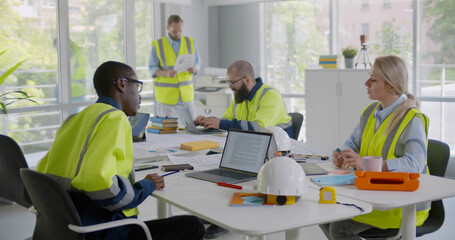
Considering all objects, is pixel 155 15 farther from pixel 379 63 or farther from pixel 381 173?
pixel 381 173

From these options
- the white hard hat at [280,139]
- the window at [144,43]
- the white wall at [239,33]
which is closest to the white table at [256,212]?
the white hard hat at [280,139]

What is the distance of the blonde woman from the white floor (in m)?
1.02

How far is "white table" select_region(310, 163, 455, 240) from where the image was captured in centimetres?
219

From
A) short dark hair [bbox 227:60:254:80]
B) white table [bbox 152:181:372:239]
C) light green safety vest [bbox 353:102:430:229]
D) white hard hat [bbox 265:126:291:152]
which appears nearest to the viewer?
white table [bbox 152:181:372:239]

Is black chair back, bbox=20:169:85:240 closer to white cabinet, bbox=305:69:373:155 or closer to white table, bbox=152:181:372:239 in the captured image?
white table, bbox=152:181:372:239

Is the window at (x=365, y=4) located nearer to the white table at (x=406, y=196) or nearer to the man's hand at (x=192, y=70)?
the man's hand at (x=192, y=70)

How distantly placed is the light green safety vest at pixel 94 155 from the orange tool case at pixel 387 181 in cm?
98

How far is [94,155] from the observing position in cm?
212

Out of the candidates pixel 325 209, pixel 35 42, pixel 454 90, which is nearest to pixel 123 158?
pixel 325 209

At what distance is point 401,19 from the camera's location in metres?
6.09

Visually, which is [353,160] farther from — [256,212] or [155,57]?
[155,57]

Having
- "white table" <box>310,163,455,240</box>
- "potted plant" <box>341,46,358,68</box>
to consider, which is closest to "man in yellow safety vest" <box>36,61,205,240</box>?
"white table" <box>310,163,455,240</box>

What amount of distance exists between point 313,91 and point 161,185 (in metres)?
4.08

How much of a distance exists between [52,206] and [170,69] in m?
4.36
